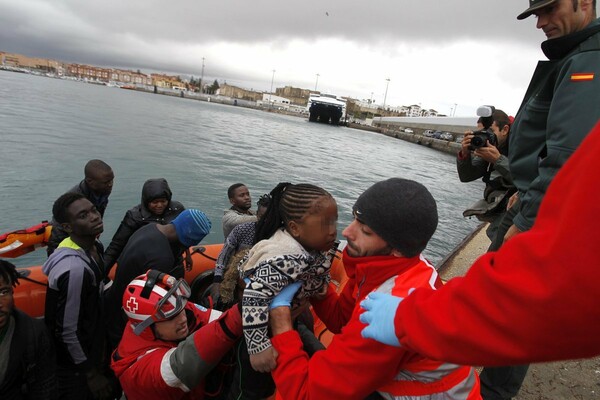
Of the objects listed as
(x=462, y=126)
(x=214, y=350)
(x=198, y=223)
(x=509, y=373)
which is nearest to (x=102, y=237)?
(x=198, y=223)

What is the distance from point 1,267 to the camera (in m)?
2.21

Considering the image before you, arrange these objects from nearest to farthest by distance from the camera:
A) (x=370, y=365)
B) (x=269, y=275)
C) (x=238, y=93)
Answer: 1. (x=370, y=365)
2. (x=269, y=275)
3. (x=238, y=93)

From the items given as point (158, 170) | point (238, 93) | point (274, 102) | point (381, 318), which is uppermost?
point (238, 93)

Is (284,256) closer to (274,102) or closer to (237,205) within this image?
(237,205)

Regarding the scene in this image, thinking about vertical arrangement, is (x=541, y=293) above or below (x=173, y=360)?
above

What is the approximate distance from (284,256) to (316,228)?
0.26 m

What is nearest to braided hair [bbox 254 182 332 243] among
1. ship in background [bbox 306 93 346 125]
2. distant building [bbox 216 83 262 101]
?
ship in background [bbox 306 93 346 125]

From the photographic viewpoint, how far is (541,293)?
0.69 metres

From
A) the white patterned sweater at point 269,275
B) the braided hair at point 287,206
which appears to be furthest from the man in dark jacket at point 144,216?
the white patterned sweater at point 269,275

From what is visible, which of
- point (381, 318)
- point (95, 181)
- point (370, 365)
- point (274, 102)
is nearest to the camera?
point (381, 318)

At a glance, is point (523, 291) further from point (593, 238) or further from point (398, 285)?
point (398, 285)

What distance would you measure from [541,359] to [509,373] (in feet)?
6.60

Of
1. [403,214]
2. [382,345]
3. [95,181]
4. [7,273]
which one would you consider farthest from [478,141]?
[95,181]

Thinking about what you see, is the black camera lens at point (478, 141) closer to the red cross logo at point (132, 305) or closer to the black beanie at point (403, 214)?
the black beanie at point (403, 214)
